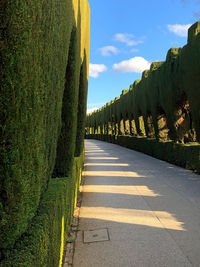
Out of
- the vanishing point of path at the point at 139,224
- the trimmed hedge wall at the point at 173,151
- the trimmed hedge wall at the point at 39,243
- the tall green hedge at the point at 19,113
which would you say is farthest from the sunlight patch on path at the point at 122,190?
the tall green hedge at the point at 19,113

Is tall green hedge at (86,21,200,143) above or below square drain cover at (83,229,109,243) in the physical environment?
above

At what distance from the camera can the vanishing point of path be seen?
3074mm

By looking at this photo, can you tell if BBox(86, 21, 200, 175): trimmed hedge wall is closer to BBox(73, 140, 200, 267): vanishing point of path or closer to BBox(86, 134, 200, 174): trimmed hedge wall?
BBox(86, 134, 200, 174): trimmed hedge wall

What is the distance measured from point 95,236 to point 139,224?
97cm

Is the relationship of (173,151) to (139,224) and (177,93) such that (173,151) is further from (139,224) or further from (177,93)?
(139,224)

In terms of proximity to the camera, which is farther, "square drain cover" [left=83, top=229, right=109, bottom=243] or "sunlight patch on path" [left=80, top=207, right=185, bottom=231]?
"sunlight patch on path" [left=80, top=207, right=185, bottom=231]

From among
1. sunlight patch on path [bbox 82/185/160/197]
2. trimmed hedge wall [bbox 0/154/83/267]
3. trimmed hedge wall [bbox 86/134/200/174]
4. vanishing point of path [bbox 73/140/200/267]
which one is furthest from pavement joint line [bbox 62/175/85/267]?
trimmed hedge wall [bbox 86/134/200/174]

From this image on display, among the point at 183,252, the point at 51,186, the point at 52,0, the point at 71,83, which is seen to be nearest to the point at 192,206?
the point at 183,252

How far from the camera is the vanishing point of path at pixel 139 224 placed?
307 cm

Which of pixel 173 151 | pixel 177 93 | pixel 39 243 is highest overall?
pixel 177 93

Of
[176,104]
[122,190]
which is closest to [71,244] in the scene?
[122,190]

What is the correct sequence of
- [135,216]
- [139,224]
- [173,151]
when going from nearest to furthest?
[139,224] → [135,216] → [173,151]

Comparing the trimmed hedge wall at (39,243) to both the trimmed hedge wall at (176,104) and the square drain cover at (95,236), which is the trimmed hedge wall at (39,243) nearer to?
the square drain cover at (95,236)

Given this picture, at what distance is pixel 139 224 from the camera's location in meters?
4.19
